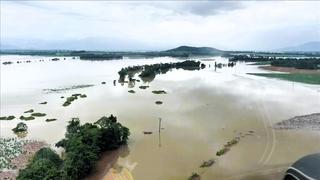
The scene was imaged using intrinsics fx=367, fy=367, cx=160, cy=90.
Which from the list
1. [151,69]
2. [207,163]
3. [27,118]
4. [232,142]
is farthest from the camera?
[151,69]

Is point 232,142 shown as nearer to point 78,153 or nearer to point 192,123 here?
point 192,123

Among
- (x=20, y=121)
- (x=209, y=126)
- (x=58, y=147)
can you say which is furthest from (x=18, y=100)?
(x=209, y=126)

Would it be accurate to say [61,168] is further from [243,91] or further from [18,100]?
[243,91]

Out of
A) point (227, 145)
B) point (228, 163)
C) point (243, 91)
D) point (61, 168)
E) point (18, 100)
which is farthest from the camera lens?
point (243, 91)

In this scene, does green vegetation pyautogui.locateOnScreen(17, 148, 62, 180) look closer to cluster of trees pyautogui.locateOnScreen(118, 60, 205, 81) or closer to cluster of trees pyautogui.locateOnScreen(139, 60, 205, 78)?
Result: cluster of trees pyautogui.locateOnScreen(118, 60, 205, 81)

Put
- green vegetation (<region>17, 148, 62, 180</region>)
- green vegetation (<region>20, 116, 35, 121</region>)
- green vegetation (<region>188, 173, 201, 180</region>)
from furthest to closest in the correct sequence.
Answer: green vegetation (<region>20, 116, 35, 121</region>), green vegetation (<region>188, 173, 201, 180</region>), green vegetation (<region>17, 148, 62, 180</region>)

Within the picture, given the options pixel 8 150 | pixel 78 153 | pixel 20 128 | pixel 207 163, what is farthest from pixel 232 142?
pixel 20 128

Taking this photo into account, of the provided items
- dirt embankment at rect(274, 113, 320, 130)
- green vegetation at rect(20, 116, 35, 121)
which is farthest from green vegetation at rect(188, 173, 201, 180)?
green vegetation at rect(20, 116, 35, 121)
